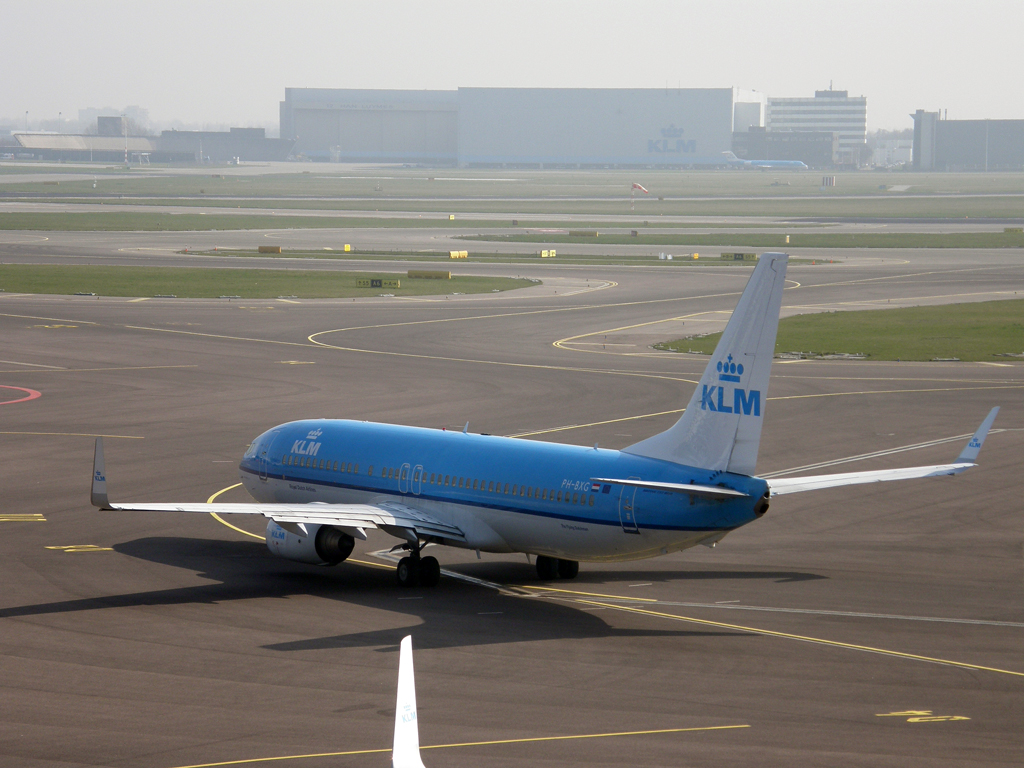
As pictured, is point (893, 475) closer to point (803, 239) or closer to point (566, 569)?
point (566, 569)

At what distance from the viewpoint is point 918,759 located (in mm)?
22672

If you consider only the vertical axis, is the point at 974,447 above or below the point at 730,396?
below

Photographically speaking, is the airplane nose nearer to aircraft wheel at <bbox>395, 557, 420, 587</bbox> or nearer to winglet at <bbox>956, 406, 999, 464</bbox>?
winglet at <bbox>956, 406, 999, 464</bbox>

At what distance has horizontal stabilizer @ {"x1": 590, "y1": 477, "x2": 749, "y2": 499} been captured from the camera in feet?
99.8

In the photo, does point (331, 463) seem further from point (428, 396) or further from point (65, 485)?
point (428, 396)

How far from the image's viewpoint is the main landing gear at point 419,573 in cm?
3594

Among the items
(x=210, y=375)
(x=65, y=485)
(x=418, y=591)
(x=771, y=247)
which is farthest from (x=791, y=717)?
(x=771, y=247)

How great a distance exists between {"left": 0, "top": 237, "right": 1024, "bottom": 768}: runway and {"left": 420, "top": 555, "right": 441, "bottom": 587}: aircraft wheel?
0.54 m

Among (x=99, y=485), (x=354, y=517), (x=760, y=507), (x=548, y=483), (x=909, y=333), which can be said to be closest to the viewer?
(x=760, y=507)

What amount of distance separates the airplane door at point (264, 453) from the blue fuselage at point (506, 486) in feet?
0.14

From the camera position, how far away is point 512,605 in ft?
112

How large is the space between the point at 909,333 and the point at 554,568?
2409 inches

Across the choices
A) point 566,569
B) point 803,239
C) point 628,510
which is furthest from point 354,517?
point 803,239

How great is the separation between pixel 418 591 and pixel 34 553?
11888mm
